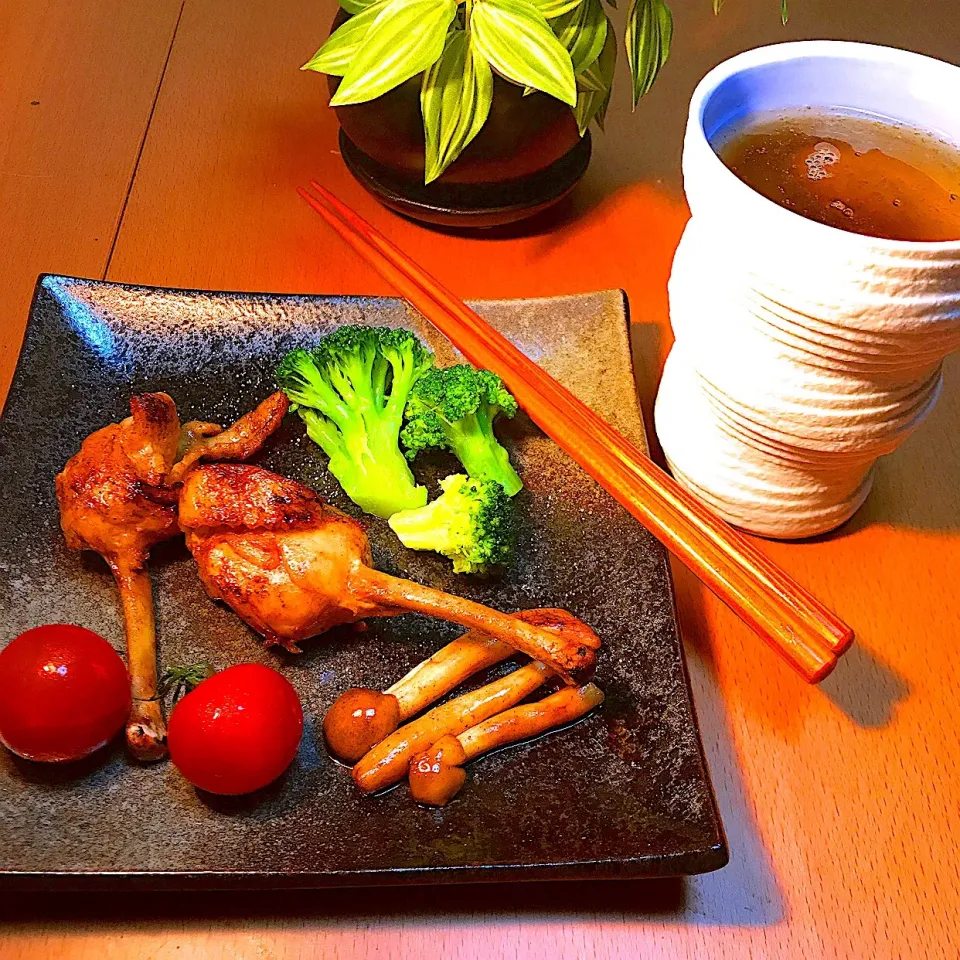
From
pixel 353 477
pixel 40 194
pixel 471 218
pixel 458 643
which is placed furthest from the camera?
pixel 40 194

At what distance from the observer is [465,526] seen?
53.7 inches

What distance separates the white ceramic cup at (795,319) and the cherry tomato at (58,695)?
0.84 m

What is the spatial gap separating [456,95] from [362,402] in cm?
51

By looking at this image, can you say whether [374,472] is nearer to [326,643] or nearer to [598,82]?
[326,643]

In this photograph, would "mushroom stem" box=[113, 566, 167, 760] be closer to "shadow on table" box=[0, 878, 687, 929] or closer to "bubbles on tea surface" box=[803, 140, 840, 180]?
"shadow on table" box=[0, 878, 687, 929]

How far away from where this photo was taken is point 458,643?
1.27m

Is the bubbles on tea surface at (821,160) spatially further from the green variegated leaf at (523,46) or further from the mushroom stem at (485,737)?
the mushroom stem at (485,737)

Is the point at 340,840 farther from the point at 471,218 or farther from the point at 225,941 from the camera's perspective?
the point at 471,218

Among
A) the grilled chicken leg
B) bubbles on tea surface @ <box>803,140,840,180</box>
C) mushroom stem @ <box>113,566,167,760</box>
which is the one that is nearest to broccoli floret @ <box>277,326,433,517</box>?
the grilled chicken leg

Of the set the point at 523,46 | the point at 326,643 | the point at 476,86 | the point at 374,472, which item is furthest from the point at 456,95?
the point at 326,643

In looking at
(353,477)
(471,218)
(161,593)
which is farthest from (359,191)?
(161,593)

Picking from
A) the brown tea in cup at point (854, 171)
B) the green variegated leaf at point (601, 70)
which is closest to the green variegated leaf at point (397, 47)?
the green variegated leaf at point (601, 70)

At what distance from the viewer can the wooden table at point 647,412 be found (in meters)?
1.11

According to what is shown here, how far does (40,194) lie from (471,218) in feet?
3.00
